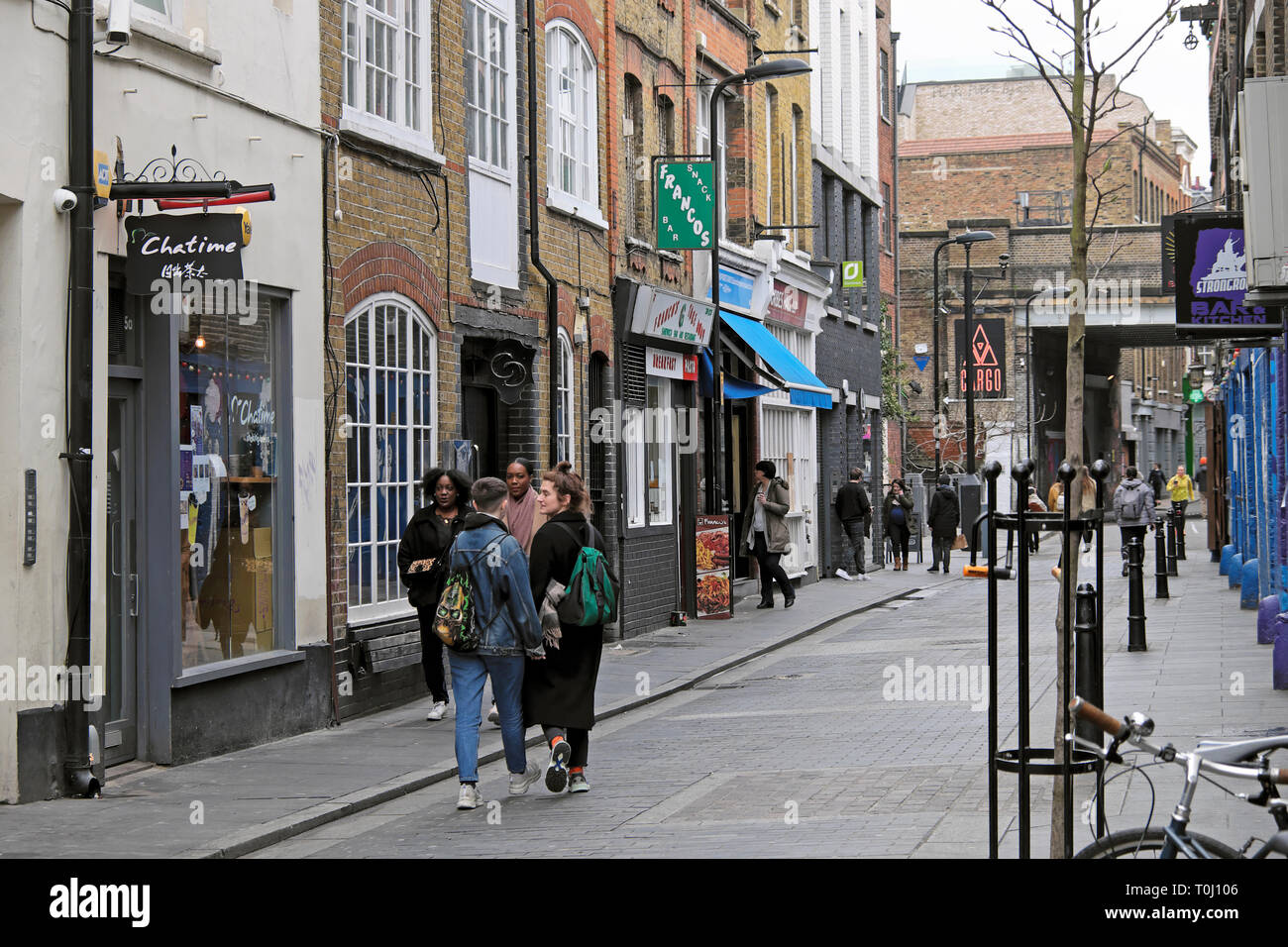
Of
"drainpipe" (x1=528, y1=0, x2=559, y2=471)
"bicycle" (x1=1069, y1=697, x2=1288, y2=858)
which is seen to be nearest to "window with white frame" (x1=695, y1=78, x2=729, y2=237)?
"drainpipe" (x1=528, y1=0, x2=559, y2=471)

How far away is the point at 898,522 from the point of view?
33844mm

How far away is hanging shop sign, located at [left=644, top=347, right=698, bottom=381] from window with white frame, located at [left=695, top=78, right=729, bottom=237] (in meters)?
3.16

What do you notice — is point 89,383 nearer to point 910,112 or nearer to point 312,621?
point 312,621

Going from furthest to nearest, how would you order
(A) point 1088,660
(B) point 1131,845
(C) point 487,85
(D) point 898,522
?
(D) point 898,522 → (C) point 487,85 → (A) point 1088,660 → (B) point 1131,845

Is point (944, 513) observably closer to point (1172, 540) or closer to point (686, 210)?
point (1172, 540)

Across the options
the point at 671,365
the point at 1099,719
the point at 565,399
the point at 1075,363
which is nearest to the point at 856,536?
the point at 671,365

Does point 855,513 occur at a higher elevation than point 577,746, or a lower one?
higher

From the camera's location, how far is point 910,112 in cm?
7438

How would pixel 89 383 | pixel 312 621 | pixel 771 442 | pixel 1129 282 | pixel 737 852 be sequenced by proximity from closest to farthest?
pixel 737 852
pixel 89 383
pixel 312 621
pixel 771 442
pixel 1129 282

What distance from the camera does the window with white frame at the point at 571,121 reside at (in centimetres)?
1856

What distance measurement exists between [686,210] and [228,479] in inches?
425

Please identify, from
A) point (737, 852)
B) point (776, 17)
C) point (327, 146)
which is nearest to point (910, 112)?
point (776, 17)
